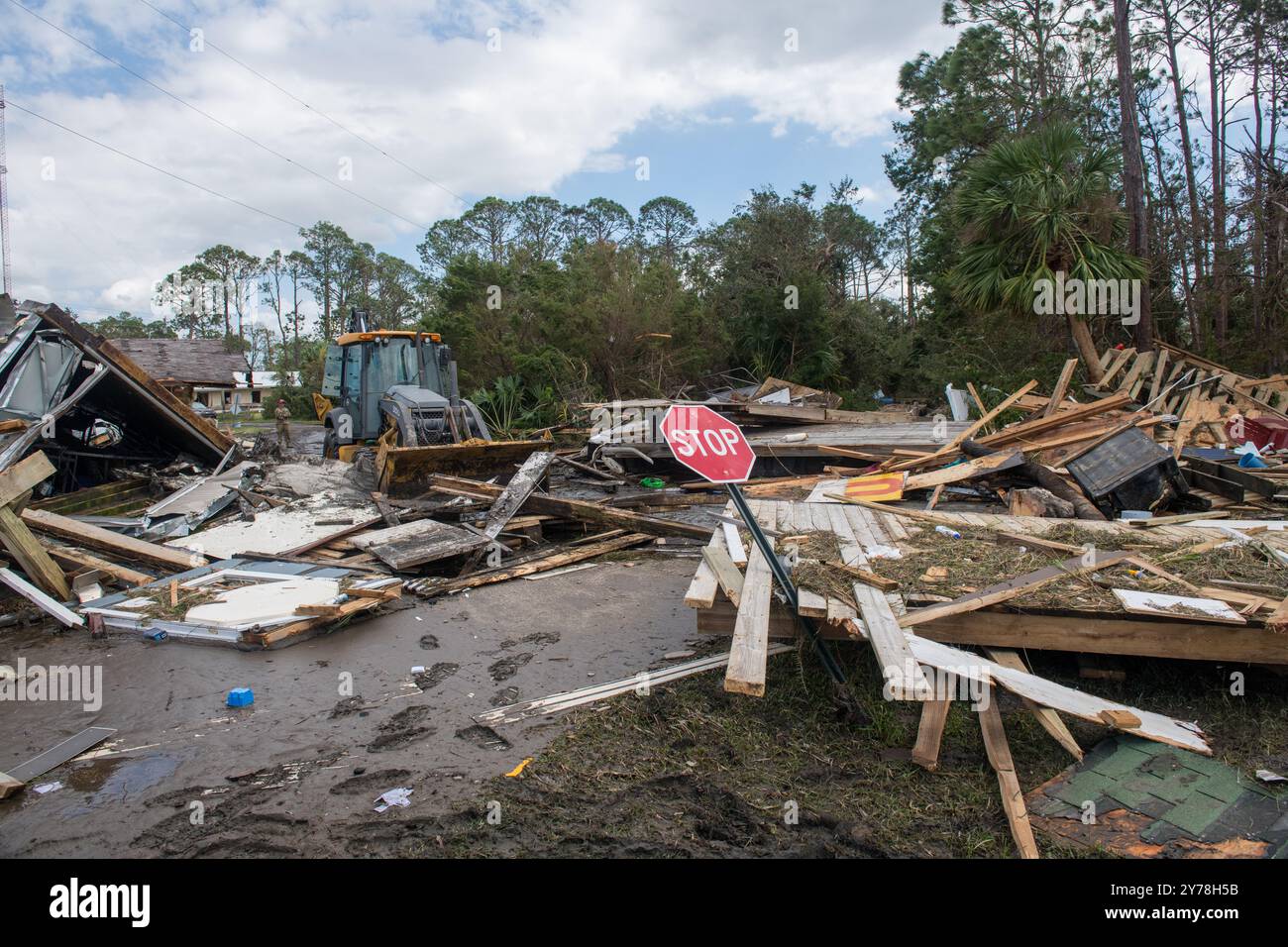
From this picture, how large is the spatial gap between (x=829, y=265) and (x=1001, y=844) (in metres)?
26.6

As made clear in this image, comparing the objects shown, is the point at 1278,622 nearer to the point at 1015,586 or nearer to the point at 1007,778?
the point at 1015,586

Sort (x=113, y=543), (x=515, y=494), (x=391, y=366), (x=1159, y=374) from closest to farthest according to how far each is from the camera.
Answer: (x=113, y=543) → (x=515, y=494) → (x=391, y=366) → (x=1159, y=374)

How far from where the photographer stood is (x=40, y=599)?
6.30 m

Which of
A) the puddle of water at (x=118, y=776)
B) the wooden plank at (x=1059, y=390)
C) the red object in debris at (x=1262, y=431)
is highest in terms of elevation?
the wooden plank at (x=1059, y=390)

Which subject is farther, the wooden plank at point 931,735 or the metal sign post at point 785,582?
the metal sign post at point 785,582

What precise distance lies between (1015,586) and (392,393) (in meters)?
11.0

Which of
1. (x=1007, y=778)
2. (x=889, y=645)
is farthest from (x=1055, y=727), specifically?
(x=889, y=645)

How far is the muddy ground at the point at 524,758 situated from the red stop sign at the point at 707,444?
1.49m

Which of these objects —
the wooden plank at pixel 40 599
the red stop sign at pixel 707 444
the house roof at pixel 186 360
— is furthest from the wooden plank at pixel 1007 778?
the house roof at pixel 186 360

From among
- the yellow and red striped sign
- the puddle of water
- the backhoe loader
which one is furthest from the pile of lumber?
the backhoe loader

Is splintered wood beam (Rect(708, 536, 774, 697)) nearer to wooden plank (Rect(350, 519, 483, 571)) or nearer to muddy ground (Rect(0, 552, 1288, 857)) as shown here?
muddy ground (Rect(0, 552, 1288, 857))

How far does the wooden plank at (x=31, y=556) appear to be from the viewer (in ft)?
21.6

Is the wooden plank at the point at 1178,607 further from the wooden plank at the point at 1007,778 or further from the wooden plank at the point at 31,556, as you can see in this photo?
the wooden plank at the point at 31,556

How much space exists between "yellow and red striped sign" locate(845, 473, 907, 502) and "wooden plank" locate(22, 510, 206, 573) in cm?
698
